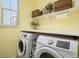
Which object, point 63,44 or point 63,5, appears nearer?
point 63,44

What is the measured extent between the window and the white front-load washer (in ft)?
→ 5.65

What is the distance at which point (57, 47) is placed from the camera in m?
1.28

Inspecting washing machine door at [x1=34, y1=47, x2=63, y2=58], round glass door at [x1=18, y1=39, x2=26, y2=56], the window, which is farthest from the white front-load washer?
the window

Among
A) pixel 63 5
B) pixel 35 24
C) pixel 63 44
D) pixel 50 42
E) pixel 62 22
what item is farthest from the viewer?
pixel 35 24

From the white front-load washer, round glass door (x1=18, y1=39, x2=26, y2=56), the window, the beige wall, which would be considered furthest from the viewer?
the window

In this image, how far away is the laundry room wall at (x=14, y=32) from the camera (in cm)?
283

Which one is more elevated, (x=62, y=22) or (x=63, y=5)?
(x=63, y=5)

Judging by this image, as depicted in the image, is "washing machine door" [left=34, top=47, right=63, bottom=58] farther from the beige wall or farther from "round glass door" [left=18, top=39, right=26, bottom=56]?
the beige wall

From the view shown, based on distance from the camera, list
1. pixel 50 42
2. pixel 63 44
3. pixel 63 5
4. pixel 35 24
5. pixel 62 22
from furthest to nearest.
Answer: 1. pixel 35 24
2. pixel 62 22
3. pixel 63 5
4. pixel 50 42
5. pixel 63 44

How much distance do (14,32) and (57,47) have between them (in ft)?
6.30

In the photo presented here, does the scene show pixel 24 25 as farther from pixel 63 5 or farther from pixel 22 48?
pixel 63 5

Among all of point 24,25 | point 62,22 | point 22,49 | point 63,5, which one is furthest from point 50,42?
point 24,25

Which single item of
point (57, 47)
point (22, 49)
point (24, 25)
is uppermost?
point (24, 25)

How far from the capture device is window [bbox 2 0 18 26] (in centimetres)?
302
